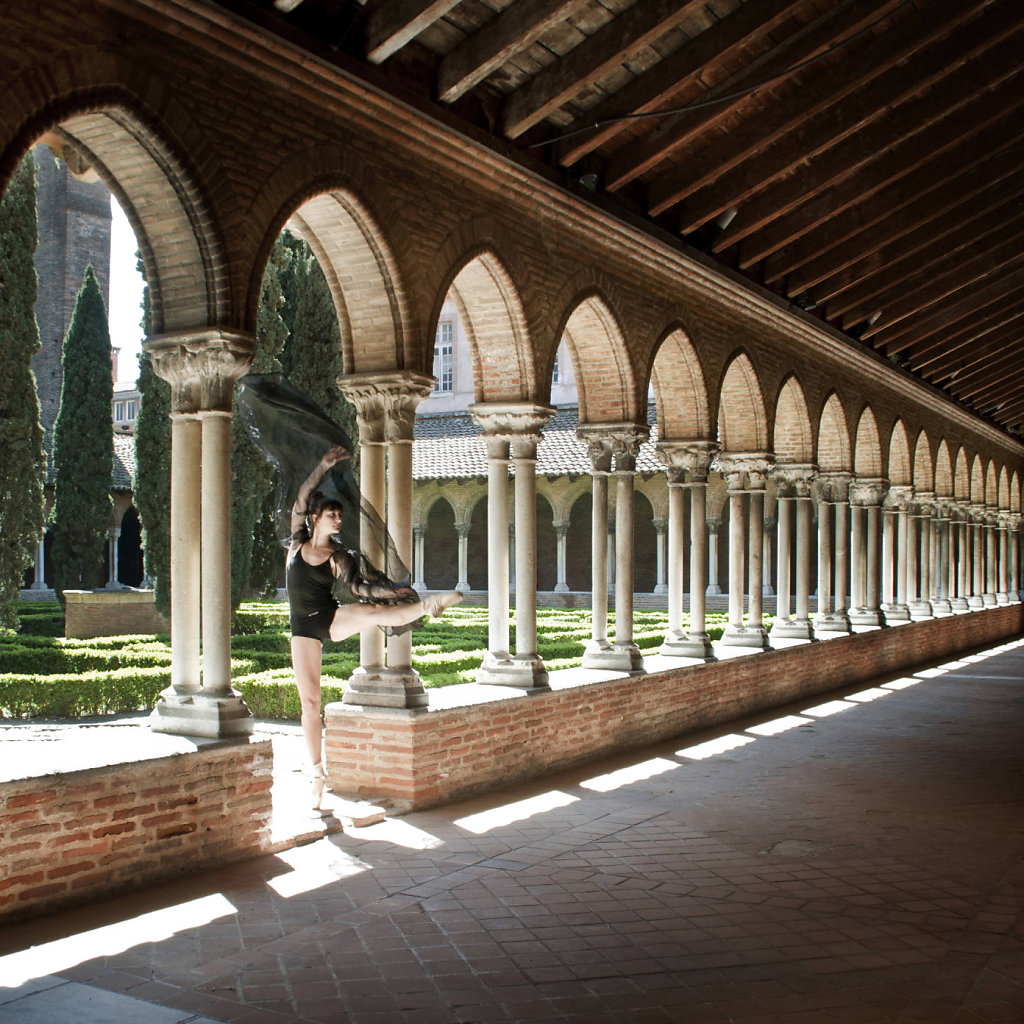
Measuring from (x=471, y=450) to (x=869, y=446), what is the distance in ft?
45.6

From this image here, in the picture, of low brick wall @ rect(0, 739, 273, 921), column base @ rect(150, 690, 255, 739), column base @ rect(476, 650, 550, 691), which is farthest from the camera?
column base @ rect(476, 650, 550, 691)

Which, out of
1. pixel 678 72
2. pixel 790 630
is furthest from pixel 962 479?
pixel 678 72

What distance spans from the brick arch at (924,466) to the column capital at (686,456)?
8.56 m

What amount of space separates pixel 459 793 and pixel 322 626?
1.70 meters

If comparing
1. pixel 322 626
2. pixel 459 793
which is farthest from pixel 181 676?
pixel 459 793

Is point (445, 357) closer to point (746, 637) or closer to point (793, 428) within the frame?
point (793, 428)

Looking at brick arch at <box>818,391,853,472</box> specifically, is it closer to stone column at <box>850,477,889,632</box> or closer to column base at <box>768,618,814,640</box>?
stone column at <box>850,477,889,632</box>

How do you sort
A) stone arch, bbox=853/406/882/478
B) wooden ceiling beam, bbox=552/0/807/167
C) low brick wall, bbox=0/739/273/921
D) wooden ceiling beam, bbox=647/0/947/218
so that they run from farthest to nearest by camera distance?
stone arch, bbox=853/406/882/478, wooden ceiling beam, bbox=647/0/947/218, wooden ceiling beam, bbox=552/0/807/167, low brick wall, bbox=0/739/273/921

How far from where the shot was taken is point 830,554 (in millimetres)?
15000

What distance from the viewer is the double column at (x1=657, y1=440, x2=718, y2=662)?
10.8 metres

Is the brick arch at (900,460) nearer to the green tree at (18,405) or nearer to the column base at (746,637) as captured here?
the column base at (746,637)

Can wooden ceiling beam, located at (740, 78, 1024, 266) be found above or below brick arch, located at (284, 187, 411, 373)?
above

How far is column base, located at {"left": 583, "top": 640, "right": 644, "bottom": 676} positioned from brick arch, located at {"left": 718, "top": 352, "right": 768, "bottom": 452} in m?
3.61

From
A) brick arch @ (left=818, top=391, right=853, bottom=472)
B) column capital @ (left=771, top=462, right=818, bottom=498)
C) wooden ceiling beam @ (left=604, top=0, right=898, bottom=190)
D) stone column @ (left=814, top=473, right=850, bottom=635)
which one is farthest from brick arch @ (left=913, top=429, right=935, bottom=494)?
wooden ceiling beam @ (left=604, top=0, right=898, bottom=190)
